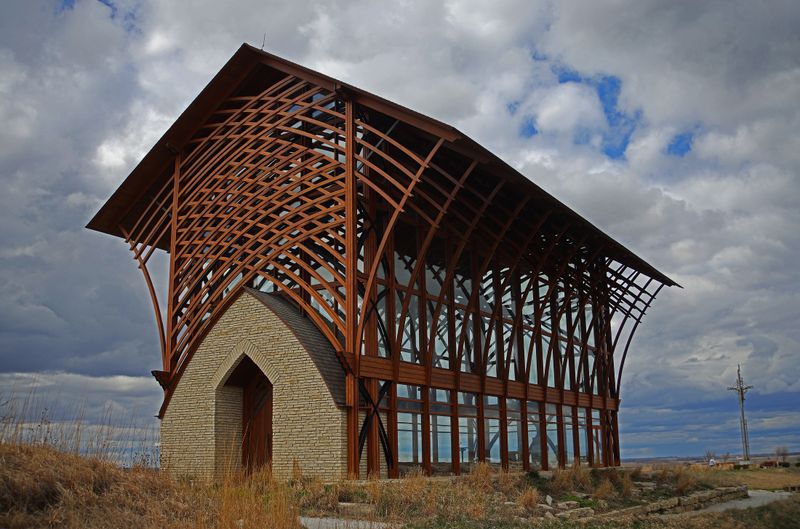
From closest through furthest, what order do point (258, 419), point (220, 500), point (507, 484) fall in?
point (220, 500)
point (507, 484)
point (258, 419)

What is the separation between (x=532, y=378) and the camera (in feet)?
103

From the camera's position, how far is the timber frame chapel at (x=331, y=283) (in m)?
22.0

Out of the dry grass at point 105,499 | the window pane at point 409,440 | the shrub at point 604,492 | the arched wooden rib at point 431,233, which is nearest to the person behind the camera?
the dry grass at point 105,499

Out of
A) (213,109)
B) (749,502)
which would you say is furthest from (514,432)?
(213,109)

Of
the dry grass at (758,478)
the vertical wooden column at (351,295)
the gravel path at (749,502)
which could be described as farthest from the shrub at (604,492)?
the dry grass at (758,478)

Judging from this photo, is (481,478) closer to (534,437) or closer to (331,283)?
(331,283)

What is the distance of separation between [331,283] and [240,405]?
5018 millimetres

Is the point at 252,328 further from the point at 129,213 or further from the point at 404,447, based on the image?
the point at 129,213

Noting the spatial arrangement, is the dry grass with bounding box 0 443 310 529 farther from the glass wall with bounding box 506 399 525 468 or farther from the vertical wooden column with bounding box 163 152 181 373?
the glass wall with bounding box 506 399 525 468

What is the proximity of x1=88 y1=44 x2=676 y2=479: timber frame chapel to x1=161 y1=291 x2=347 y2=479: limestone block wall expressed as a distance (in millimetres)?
50

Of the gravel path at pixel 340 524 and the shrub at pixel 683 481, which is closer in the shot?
the gravel path at pixel 340 524

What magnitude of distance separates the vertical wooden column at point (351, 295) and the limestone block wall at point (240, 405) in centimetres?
22

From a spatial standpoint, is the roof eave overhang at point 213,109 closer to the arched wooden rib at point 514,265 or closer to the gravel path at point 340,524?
the arched wooden rib at point 514,265

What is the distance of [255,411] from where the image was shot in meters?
24.7
